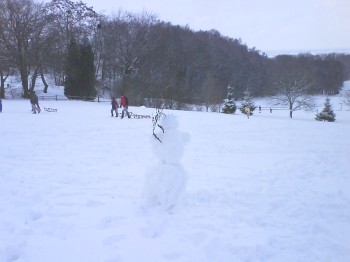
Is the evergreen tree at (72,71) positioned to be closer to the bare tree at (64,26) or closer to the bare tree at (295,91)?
the bare tree at (64,26)

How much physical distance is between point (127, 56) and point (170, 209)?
49.9 m

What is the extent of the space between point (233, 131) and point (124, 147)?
26.7 feet

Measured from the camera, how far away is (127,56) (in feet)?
175

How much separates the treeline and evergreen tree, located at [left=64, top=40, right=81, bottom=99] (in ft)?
0.52

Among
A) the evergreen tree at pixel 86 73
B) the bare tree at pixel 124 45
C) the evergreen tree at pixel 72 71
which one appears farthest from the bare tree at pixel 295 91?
the evergreen tree at pixel 72 71

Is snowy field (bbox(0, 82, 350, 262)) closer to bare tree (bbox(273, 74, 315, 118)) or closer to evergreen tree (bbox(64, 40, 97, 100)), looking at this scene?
evergreen tree (bbox(64, 40, 97, 100))

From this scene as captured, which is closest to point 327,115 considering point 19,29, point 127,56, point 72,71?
point 127,56

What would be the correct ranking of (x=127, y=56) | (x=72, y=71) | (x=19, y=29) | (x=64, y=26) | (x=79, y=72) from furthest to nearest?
(x=127, y=56) → (x=64, y=26) → (x=79, y=72) → (x=72, y=71) → (x=19, y=29)

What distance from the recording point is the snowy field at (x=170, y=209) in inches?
194

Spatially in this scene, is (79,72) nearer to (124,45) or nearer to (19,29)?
(19,29)

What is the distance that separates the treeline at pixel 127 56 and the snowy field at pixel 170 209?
73.0 ft

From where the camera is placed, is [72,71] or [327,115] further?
[327,115]

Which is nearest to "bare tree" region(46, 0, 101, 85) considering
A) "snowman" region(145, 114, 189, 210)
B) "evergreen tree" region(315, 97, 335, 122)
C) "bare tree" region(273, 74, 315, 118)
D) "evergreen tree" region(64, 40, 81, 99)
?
"evergreen tree" region(64, 40, 81, 99)

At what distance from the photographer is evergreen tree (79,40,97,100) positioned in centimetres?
4125
